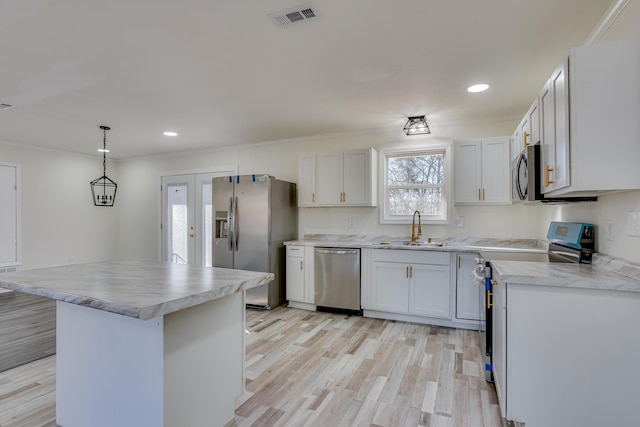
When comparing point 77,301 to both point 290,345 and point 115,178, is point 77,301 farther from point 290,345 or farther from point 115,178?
point 115,178

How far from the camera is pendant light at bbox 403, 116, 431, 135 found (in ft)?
12.9

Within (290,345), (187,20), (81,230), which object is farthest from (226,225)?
(81,230)

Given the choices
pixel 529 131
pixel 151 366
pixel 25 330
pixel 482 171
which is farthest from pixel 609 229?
pixel 25 330

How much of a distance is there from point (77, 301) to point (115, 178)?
6227mm

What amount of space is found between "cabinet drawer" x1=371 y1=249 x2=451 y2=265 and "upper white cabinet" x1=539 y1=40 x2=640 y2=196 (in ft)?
6.47

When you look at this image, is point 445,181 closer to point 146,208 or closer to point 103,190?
point 146,208

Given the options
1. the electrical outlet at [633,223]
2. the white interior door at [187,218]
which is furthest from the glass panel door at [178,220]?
the electrical outlet at [633,223]

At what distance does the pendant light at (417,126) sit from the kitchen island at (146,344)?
116 inches

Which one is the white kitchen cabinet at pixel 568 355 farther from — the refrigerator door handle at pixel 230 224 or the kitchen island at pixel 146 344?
the refrigerator door handle at pixel 230 224

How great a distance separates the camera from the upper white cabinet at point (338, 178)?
13.8ft

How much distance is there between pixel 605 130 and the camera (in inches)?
62.8

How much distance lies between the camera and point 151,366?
150 cm

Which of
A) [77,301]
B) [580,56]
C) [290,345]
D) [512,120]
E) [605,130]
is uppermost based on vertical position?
[512,120]

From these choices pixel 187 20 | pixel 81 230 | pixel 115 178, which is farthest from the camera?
pixel 115 178
